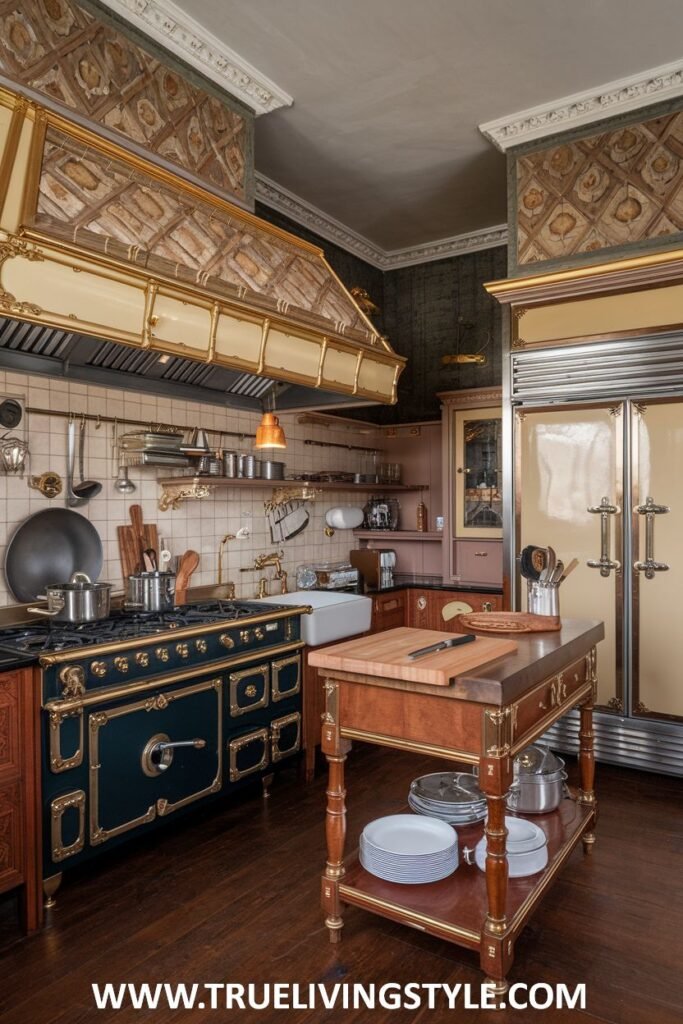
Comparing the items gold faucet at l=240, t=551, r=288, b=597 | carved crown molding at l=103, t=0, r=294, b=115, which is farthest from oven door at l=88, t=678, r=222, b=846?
carved crown molding at l=103, t=0, r=294, b=115

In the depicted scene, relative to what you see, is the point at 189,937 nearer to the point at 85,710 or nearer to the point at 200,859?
the point at 200,859

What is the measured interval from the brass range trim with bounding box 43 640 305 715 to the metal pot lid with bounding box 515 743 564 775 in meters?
1.40

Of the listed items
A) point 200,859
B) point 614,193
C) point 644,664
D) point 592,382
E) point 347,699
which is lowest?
point 200,859

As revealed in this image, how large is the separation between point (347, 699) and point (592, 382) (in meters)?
2.75

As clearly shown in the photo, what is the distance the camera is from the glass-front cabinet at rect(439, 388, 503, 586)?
5590mm

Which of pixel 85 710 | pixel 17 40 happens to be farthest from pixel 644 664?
pixel 17 40

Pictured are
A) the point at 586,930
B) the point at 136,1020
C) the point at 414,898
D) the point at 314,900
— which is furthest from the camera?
the point at 314,900

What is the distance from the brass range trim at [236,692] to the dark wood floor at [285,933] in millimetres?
540

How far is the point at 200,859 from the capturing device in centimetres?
312

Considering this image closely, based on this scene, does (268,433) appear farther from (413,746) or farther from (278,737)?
(413,746)

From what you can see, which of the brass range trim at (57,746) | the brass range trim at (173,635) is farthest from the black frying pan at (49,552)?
the brass range trim at (57,746)

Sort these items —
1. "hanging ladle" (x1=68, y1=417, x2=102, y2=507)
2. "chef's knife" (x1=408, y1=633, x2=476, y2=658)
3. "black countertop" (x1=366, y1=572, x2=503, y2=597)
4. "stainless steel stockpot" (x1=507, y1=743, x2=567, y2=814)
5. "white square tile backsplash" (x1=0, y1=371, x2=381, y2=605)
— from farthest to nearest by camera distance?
"black countertop" (x1=366, y1=572, x2=503, y2=597)
"hanging ladle" (x1=68, y1=417, x2=102, y2=507)
"white square tile backsplash" (x1=0, y1=371, x2=381, y2=605)
"stainless steel stockpot" (x1=507, y1=743, x2=567, y2=814)
"chef's knife" (x1=408, y1=633, x2=476, y2=658)

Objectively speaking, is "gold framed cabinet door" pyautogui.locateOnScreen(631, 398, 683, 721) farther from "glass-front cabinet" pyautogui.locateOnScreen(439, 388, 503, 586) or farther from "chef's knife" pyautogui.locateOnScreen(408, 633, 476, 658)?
"chef's knife" pyautogui.locateOnScreen(408, 633, 476, 658)

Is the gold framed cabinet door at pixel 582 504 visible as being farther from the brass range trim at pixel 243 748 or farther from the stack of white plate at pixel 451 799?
the brass range trim at pixel 243 748
